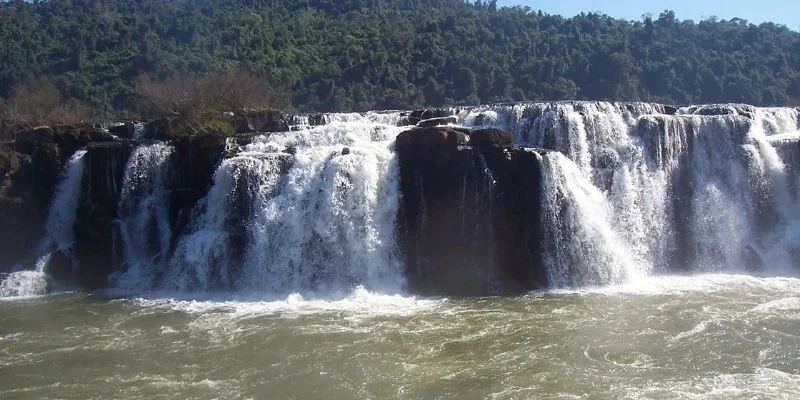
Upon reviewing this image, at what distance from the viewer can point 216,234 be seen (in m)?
20.1

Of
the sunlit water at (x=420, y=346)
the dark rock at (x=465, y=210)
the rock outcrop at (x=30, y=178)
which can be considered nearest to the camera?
the sunlit water at (x=420, y=346)

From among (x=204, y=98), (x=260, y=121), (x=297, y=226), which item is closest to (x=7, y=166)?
(x=204, y=98)

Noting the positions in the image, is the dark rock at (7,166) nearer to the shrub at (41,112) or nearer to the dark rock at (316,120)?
the shrub at (41,112)

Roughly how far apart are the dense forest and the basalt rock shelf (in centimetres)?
3011

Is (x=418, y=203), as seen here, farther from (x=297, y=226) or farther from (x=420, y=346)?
(x=420, y=346)

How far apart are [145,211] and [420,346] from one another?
12146 mm

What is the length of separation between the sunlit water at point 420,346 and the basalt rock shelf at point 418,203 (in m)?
1.44

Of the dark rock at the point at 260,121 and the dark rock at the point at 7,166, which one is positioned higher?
the dark rock at the point at 260,121

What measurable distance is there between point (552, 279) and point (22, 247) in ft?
54.6

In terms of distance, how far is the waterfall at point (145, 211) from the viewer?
21.2 meters

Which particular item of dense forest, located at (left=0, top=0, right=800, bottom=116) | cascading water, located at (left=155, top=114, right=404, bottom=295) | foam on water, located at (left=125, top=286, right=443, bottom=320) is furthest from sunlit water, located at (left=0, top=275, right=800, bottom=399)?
dense forest, located at (left=0, top=0, right=800, bottom=116)

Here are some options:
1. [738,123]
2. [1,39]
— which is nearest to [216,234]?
[738,123]

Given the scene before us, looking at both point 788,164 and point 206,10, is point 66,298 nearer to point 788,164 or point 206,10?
point 788,164

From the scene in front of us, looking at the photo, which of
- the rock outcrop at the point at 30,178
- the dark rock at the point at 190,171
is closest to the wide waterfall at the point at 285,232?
the dark rock at the point at 190,171
